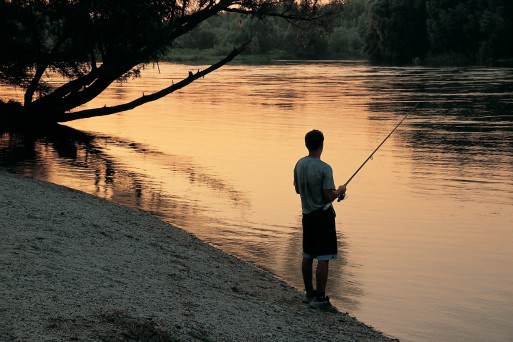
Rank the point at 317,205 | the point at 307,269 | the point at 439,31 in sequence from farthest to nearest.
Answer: the point at 439,31, the point at 307,269, the point at 317,205

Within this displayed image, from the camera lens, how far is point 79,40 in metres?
23.0

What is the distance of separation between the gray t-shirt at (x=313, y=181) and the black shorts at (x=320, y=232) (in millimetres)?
75

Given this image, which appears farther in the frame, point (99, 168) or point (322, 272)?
point (99, 168)

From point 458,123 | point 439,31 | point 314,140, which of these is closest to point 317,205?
point 314,140

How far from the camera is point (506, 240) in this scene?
12484 millimetres

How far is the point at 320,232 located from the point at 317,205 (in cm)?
26

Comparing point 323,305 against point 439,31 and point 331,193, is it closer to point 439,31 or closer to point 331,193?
point 331,193

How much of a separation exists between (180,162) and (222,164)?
3.54ft

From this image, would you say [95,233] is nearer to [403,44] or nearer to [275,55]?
[403,44]

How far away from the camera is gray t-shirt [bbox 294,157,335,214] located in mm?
7941

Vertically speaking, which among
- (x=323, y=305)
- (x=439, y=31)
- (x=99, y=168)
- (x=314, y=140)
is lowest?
(x=99, y=168)

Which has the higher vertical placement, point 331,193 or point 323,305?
point 331,193

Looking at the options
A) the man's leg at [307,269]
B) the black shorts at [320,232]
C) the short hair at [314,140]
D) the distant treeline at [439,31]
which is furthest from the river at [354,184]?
the distant treeline at [439,31]

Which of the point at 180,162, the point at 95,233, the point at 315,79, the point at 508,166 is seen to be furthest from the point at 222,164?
the point at 315,79
